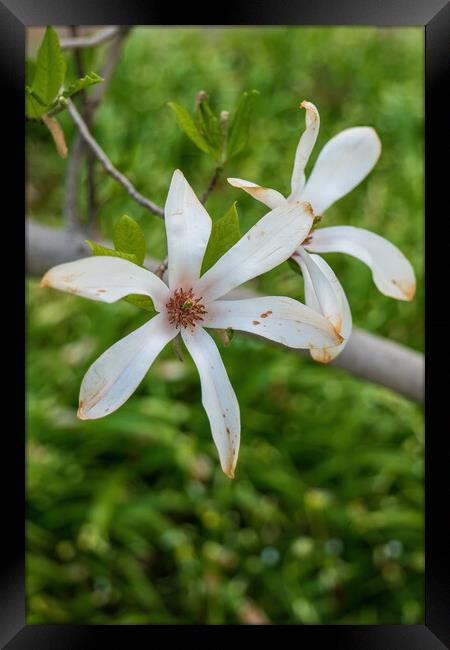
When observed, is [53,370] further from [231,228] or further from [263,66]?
[231,228]

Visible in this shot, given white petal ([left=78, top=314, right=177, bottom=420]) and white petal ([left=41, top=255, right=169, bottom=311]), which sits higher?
white petal ([left=41, top=255, right=169, bottom=311])

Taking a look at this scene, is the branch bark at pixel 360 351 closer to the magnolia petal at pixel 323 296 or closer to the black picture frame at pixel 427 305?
the black picture frame at pixel 427 305

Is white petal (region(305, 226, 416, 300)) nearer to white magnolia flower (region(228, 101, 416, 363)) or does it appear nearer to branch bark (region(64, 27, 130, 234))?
white magnolia flower (region(228, 101, 416, 363))

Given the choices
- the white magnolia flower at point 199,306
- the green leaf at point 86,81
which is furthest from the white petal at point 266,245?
the green leaf at point 86,81

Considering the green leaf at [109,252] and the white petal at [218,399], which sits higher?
the green leaf at [109,252]

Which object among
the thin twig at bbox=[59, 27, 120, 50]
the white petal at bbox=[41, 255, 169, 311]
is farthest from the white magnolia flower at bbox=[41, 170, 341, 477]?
the thin twig at bbox=[59, 27, 120, 50]

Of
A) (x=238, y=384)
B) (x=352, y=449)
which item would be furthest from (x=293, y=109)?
(x=352, y=449)
